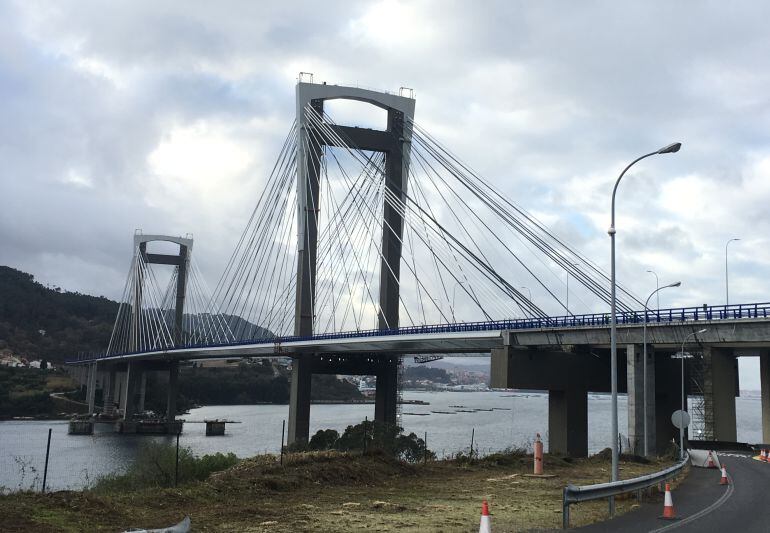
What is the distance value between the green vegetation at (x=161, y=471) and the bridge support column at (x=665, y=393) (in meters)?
30.2

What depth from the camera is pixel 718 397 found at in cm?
4131

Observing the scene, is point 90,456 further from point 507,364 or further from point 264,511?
point 264,511

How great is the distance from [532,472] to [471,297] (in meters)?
27.7

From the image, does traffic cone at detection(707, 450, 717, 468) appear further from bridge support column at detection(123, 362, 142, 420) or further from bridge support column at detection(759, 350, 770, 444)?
bridge support column at detection(123, 362, 142, 420)

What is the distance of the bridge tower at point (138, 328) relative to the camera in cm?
11338

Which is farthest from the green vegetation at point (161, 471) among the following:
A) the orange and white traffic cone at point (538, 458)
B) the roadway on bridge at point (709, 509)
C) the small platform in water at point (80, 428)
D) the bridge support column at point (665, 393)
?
the small platform in water at point (80, 428)

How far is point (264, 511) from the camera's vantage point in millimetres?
15172

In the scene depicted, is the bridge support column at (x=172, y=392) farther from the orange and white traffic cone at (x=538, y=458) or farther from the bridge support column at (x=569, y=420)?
the orange and white traffic cone at (x=538, y=458)

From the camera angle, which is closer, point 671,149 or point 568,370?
point 671,149

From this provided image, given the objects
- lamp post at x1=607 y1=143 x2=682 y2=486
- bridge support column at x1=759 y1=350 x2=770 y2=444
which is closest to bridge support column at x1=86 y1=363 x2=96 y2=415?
bridge support column at x1=759 y1=350 x2=770 y2=444

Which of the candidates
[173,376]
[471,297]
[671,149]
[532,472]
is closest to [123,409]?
[173,376]

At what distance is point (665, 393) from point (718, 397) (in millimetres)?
6395

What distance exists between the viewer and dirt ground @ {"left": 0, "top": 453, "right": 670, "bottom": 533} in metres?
13.5

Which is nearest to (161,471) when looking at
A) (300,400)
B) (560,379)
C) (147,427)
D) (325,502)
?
(325,502)
